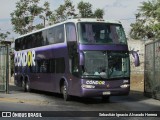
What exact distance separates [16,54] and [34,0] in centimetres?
2162

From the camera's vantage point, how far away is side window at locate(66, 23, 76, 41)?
68.3 ft

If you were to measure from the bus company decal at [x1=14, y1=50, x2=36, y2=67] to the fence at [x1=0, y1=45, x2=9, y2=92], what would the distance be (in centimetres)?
207

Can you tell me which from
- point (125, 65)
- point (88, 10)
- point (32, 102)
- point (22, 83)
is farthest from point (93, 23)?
point (88, 10)

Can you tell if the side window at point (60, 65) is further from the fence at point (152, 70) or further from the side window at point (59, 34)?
the fence at point (152, 70)

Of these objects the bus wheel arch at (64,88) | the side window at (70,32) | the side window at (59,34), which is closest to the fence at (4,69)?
the side window at (59,34)

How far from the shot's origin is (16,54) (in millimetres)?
31609

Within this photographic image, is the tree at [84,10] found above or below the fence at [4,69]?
above

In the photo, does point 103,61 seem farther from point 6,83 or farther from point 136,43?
point 136,43

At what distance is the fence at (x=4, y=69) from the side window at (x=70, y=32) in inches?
202

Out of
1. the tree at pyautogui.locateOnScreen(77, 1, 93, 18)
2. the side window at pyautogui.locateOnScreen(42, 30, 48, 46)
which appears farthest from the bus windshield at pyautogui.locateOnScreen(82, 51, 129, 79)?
the tree at pyautogui.locateOnScreen(77, 1, 93, 18)

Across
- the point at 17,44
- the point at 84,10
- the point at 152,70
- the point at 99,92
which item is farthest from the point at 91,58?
the point at 84,10

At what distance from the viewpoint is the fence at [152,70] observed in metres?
24.1

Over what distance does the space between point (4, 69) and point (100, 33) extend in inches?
286

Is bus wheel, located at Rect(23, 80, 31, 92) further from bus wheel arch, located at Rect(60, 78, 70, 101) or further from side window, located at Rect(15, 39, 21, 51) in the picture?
bus wheel arch, located at Rect(60, 78, 70, 101)
